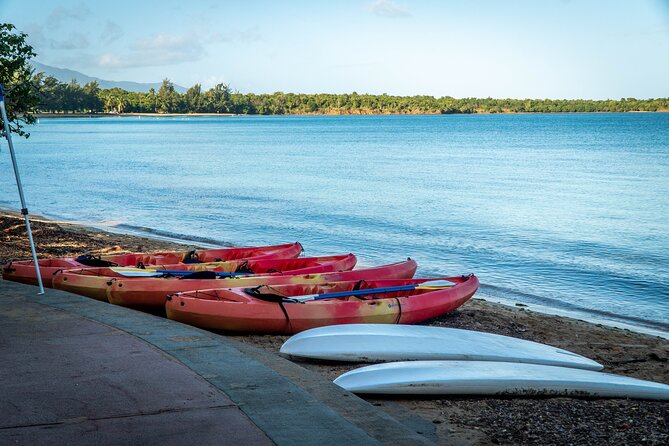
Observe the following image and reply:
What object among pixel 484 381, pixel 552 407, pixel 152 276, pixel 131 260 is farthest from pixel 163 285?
pixel 552 407

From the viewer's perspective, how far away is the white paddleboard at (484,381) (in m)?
5.96

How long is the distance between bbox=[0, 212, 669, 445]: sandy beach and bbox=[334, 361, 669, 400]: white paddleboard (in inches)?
3.5

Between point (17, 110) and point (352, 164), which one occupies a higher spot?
point (17, 110)

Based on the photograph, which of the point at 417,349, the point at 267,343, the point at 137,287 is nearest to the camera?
the point at 417,349

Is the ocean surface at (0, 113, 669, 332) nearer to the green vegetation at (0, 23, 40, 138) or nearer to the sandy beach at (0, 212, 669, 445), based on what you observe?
the sandy beach at (0, 212, 669, 445)

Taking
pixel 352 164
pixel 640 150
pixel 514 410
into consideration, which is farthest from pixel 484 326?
pixel 640 150

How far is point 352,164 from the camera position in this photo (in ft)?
151

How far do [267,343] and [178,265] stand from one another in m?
2.78

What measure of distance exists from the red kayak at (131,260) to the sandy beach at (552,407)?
117 inches

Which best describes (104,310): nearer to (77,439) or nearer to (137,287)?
(137,287)

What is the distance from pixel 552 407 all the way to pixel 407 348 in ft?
5.32

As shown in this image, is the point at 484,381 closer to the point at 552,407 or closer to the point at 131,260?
the point at 552,407

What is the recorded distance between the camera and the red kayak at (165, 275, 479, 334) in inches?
325

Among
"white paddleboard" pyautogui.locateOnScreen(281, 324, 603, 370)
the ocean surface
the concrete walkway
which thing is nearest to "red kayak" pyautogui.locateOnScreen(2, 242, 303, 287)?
the concrete walkway
